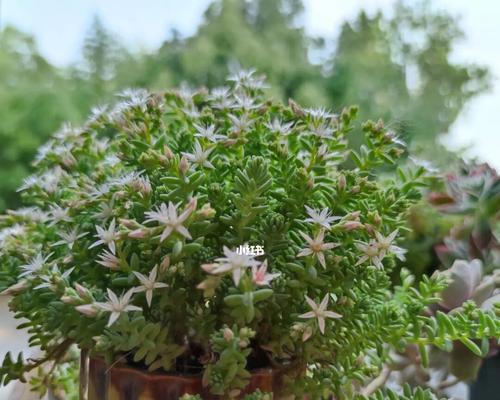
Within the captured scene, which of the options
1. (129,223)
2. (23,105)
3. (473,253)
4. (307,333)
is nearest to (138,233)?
(129,223)

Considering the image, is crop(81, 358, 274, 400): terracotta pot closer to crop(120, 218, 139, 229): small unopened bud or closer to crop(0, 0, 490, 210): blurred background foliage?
crop(120, 218, 139, 229): small unopened bud

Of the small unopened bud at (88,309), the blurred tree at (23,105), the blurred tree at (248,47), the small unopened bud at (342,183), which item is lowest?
the small unopened bud at (88,309)

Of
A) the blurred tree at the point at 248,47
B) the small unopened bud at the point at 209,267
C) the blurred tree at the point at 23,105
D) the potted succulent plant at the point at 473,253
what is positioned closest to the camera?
the small unopened bud at the point at 209,267

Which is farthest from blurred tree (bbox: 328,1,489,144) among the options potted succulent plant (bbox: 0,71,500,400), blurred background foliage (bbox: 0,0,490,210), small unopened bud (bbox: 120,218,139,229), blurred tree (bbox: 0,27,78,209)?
small unopened bud (bbox: 120,218,139,229)

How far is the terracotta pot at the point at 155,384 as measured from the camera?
15.7 inches

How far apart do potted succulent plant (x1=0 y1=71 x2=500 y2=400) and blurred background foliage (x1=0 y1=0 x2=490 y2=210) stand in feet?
2.19

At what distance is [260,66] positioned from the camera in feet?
7.30

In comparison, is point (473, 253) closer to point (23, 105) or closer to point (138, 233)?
point (138, 233)

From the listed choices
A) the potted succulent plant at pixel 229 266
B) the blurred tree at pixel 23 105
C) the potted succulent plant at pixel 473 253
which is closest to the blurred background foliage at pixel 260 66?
the blurred tree at pixel 23 105

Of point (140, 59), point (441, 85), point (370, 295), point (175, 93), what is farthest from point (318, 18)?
point (370, 295)

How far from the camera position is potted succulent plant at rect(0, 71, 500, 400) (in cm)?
37

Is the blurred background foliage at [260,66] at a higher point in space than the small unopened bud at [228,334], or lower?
higher

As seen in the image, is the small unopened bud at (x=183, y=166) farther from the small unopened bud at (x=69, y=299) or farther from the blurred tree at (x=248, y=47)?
the blurred tree at (x=248, y=47)

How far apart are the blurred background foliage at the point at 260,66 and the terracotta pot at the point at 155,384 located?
0.77 metres
